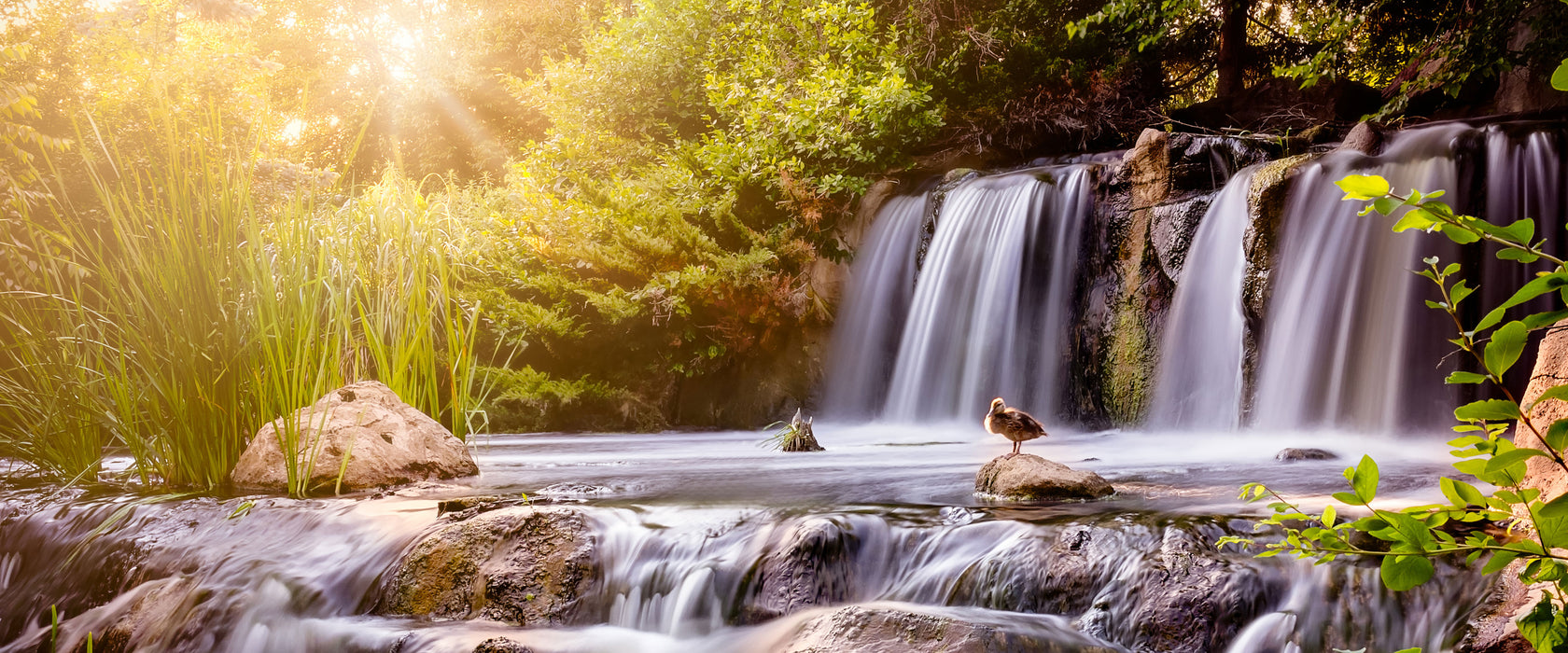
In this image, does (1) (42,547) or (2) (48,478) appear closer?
(1) (42,547)

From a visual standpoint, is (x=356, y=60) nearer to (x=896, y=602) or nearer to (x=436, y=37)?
(x=436, y=37)

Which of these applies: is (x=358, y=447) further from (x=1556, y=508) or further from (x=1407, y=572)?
(x=1556, y=508)

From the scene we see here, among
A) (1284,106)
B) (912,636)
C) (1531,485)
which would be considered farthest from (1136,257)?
(912,636)

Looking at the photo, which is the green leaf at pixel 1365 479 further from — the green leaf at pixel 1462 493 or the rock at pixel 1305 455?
the rock at pixel 1305 455

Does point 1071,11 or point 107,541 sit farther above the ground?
point 1071,11

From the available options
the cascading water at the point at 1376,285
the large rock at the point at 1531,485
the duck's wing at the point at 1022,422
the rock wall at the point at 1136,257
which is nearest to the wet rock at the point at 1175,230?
the rock wall at the point at 1136,257

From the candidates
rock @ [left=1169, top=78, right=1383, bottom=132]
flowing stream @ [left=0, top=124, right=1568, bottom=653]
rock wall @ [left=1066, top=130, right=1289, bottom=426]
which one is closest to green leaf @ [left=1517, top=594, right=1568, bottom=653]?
flowing stream @ [left=0, top=124, right=1568, bottom=653]

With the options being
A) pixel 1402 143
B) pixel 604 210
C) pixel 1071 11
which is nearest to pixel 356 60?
pixel 604 210

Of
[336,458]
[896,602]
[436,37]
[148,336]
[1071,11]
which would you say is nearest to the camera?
[896,602]

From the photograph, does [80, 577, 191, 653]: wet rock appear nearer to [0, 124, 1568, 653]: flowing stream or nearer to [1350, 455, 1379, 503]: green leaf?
[0, 124, 1568, 653]: flowing stream

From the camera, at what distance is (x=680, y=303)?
885cm

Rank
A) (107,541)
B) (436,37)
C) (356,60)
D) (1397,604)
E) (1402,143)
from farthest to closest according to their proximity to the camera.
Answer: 1. (356,60)
2. (436,37)
3. (1402,143)
4. (107,541)
5. (1397,604)

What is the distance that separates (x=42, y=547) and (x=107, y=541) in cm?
42

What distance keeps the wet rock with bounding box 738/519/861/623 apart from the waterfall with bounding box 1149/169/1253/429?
4689 mm
